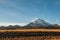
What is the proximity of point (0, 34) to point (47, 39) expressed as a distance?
7385 mm

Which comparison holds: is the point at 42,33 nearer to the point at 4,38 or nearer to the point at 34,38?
the point at 34,38

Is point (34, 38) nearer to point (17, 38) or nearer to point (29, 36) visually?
point (29, 36)

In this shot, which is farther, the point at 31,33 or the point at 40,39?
the point at 31,33

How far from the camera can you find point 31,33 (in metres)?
24.7

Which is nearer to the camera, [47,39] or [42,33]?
[47,39]

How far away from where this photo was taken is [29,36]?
2386 cm

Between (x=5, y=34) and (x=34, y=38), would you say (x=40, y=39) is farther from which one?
(x=5, y=34)

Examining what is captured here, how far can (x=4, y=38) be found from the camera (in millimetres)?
23000

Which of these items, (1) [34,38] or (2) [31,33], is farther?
(2) [31,33]

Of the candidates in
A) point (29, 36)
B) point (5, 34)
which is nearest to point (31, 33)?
point (29, 36)

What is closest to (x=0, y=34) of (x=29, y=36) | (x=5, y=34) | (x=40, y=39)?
(x=5, y=34)

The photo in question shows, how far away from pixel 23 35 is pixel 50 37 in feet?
14.1

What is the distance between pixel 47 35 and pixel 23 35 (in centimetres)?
387

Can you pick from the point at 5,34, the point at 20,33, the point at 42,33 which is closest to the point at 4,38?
the point at 5,34
